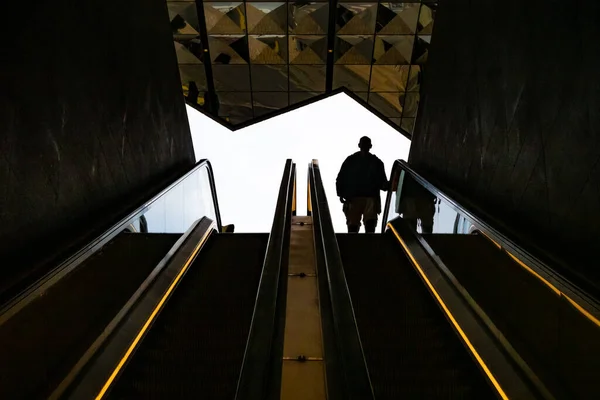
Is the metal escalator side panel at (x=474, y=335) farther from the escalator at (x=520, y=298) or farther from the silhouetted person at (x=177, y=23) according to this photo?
the silhouetted person at (x=177, y=23)

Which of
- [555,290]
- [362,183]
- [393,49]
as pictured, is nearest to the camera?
[555,290]

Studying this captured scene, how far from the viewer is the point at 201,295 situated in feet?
13.8

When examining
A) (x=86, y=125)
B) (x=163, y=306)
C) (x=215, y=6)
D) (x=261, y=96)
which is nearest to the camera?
(x=163, y=306)

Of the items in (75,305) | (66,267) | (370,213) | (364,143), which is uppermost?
(364,143)

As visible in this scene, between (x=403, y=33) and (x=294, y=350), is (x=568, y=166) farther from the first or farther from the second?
(x=403, y=33)

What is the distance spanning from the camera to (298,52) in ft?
37.8

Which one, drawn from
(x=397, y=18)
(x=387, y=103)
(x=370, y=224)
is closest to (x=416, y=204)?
(x=370, y=224)

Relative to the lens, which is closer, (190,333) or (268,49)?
(190,333)

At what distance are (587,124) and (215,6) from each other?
336 inches

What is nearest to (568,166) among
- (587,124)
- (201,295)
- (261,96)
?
(587,124)

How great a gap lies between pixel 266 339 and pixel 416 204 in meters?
4.10

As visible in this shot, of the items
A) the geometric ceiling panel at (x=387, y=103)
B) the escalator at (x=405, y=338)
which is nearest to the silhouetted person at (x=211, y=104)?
the geometric ceiling panel at (x=387, y=103)

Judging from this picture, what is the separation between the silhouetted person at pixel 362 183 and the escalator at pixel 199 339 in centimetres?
310

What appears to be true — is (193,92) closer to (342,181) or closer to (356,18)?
(356,18)
